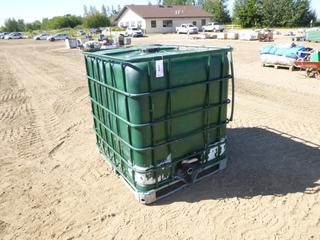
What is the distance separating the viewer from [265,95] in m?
9.20

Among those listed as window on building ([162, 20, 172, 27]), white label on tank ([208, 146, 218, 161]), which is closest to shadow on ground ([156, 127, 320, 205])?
white label on tank ([208, 146, 218, 161])


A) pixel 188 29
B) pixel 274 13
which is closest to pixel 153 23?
pixel 188 29

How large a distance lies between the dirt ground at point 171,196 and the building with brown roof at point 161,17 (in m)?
48.2

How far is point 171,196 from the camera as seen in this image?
166 inches

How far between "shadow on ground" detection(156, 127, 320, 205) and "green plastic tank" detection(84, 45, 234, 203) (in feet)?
0.72

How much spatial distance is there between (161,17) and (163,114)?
174 ft

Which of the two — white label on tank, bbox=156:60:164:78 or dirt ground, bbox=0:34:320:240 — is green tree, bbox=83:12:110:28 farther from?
white label on tank, bbox=156:60:164:78

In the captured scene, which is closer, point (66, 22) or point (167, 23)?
point (167, 23)

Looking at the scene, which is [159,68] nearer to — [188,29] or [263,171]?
[263,171]

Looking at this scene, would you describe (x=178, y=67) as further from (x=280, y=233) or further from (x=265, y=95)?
(x=265, y=95)

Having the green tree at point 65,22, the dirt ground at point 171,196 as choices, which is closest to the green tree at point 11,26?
the green tree at point 65,22

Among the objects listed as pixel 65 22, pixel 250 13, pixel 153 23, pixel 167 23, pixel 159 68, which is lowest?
pixel 159 68

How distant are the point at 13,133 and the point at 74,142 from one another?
6.09 ft

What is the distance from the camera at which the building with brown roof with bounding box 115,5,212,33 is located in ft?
173
